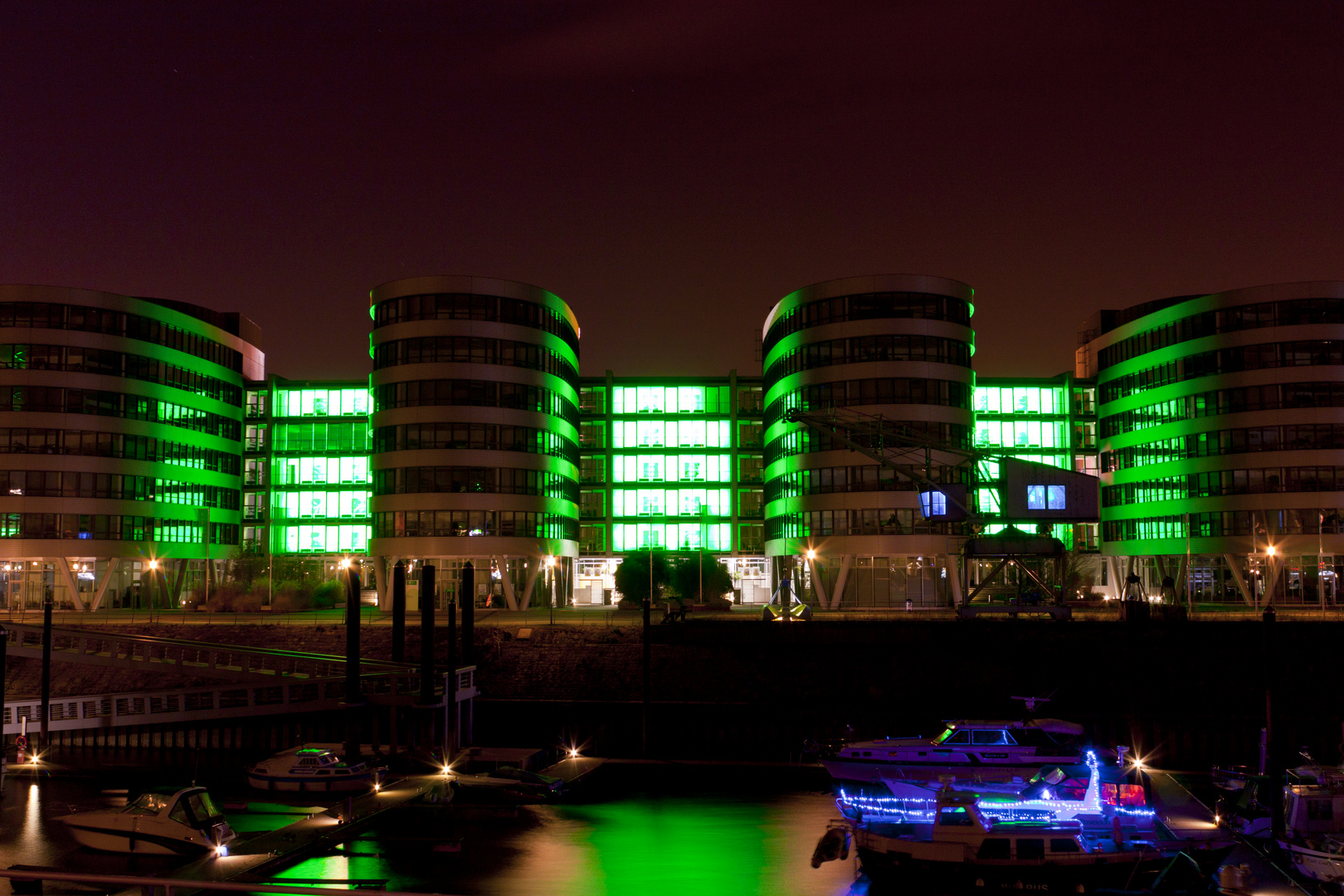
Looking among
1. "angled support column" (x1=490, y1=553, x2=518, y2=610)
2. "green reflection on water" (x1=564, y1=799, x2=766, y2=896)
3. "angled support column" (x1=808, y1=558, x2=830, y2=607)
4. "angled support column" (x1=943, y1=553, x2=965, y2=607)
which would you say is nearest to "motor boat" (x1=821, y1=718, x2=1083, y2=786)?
"green reflection on water" (x1=564, y1=799, x2=766, y2=896)

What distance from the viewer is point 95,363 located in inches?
3356

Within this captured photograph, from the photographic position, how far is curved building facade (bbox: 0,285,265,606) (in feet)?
270

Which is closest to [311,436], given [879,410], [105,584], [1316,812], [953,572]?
[105,584]

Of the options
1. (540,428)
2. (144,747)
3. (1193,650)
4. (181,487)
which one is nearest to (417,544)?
(540,428)

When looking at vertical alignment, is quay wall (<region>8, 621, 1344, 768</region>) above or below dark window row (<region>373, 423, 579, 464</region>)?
below

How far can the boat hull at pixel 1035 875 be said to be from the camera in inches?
1094

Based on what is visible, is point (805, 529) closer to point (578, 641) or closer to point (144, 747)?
point (578, 641)

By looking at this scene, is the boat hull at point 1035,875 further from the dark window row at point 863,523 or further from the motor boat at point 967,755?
the dark window row at point 863,523

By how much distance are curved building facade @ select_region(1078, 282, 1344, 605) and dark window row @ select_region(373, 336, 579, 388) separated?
47151 mm

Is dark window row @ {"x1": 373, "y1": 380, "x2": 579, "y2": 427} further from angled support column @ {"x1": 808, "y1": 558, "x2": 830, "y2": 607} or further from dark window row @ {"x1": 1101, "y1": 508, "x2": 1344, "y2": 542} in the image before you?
dark window row @ {"x1": 1101, "y1": 508, "x2": 1344, "y2": 542}

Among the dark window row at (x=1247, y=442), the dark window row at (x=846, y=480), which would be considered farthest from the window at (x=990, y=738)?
the dark window row at (x=1247, y=442)

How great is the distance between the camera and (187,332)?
94.2m

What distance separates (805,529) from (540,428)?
20376 mm

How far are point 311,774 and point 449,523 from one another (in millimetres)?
40357
